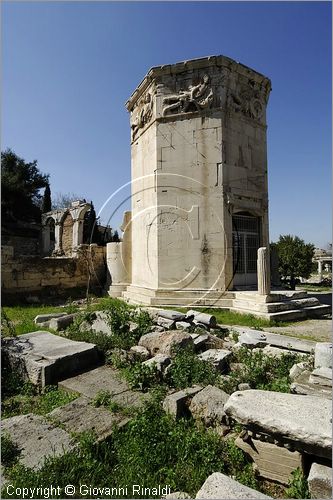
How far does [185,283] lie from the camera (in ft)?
29.5

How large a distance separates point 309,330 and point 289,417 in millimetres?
4559

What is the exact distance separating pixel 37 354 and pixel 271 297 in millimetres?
5885

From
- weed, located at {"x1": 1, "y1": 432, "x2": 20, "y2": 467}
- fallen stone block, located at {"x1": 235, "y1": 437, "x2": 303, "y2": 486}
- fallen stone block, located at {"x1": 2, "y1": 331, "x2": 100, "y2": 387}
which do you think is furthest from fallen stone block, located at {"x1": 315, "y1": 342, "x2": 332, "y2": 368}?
weed, located at {"x1": 1, "y1": 432, "x2": 20, "y2": 467}

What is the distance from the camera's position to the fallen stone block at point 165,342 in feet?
15.1

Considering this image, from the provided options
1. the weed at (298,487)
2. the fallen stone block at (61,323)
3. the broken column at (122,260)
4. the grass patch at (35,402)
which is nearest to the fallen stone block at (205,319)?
the fallen stone block at (61,323)

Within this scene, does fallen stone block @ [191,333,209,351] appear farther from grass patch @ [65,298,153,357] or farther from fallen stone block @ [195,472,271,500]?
fallen stone block @ [195,472,271,500]

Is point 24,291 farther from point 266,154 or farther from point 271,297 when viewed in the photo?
point 266,154

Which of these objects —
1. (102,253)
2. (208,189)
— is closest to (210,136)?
(208,189)

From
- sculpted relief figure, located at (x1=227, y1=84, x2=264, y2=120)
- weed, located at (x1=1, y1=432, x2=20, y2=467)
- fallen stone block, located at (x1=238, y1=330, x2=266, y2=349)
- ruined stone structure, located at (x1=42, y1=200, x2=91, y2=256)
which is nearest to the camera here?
weed, located at (x1=1, y1=432, x2=20, y2=467)

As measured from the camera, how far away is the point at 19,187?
28.2 m

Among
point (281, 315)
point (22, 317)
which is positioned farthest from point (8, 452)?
point (281, 315)

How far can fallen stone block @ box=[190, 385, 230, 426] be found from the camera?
3064 mm

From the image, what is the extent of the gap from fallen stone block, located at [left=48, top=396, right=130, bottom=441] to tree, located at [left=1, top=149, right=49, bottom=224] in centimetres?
2805

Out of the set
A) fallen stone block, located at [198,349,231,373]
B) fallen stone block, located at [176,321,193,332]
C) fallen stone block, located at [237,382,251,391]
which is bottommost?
fallen stone block, located at [237,382,251,391]
